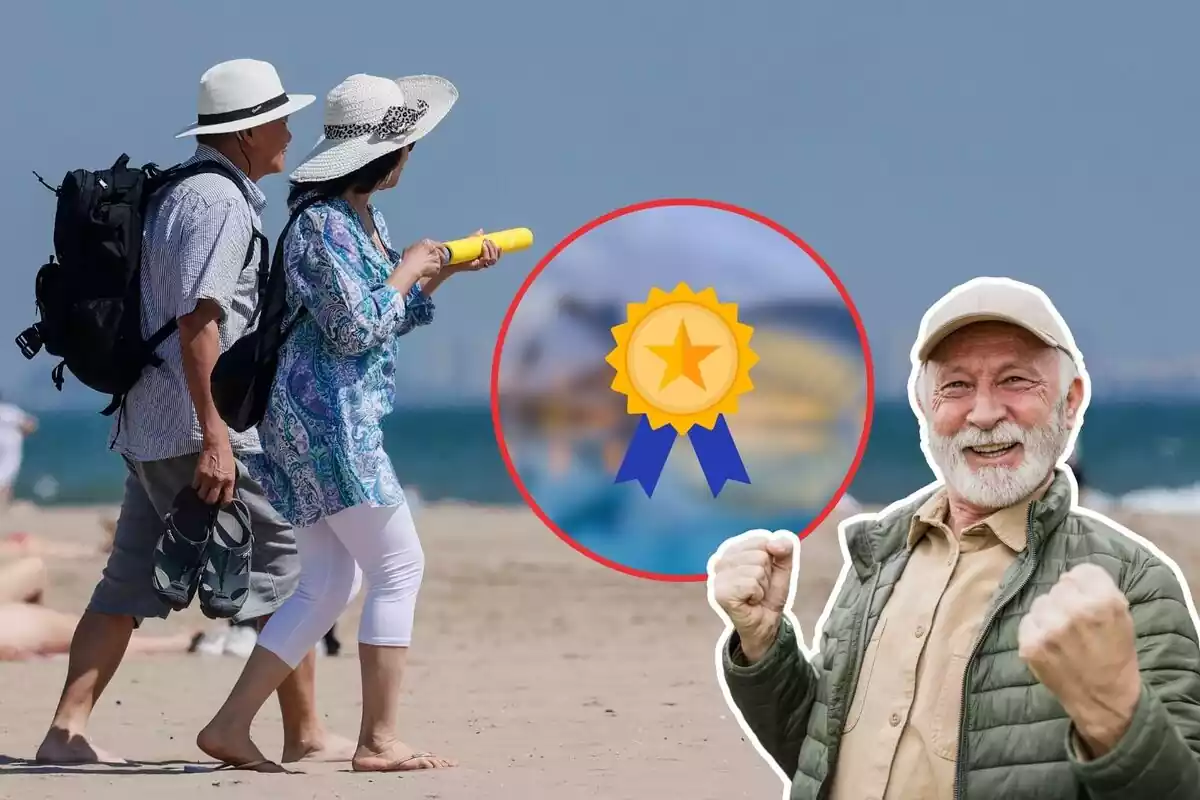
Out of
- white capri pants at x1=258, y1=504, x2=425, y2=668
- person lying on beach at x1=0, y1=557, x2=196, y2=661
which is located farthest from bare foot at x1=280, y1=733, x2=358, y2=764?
person lying on beach at x1=0, y1=557, x2=196, y2=661

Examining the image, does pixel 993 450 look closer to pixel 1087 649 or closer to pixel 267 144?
pixel 1087 649

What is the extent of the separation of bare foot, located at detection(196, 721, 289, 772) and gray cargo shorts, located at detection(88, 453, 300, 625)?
35 centimetres

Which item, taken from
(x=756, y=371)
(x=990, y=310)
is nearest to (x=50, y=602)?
(x=756, y=371)

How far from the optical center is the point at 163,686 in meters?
7.95

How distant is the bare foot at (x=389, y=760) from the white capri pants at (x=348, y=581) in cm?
29

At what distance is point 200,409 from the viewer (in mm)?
→ 5363

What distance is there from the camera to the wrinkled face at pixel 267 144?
5.67 meters

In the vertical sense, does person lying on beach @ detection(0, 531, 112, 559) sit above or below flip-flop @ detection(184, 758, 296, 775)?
below

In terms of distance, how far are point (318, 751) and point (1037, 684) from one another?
11.7ft

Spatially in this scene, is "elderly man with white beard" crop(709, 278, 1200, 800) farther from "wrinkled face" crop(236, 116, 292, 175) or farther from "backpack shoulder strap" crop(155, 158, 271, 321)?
"wrinkled face" crop(236, 116, 292, 175)

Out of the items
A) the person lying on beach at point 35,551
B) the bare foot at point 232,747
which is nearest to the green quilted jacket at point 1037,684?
the bare foot at point 232,747

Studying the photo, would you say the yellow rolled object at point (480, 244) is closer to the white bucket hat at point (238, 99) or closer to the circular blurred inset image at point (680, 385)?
the circular blurred inset image at point (680, 385)

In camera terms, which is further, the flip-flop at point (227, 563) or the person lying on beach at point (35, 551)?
the person lying on beach at point (35, 551)

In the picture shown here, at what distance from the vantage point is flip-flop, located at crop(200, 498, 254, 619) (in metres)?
5.49
